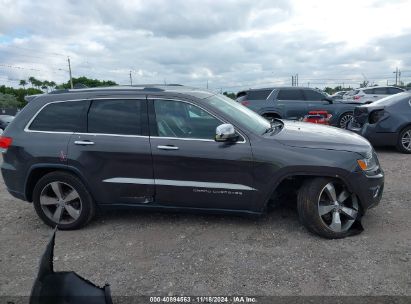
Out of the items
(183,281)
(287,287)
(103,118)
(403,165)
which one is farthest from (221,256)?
(403,165)

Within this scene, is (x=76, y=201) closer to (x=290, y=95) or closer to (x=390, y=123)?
(x=390, y=123)

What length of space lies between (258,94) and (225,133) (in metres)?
7.99

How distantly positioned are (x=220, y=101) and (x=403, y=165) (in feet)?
14.2

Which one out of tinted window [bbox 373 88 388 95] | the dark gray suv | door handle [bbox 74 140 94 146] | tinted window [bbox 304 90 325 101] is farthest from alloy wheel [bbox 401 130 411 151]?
tinted window [bbox 373 88 388 95]

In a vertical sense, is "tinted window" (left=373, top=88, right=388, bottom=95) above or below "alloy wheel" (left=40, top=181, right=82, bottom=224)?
above

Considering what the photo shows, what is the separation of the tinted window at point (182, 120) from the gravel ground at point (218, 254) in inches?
45.5

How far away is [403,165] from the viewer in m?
6.66

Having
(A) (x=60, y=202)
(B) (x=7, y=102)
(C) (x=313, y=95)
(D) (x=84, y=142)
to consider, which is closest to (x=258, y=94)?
(C) (x=313, y=95)

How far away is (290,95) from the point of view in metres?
11.3

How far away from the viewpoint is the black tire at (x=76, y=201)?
4156 mm

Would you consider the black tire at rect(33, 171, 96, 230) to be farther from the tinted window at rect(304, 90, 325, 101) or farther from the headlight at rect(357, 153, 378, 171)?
the tinted window at rect(304, 90, 325, 101)

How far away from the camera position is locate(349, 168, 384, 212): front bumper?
3631mm

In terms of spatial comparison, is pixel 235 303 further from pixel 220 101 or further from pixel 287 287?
pixel 220 101

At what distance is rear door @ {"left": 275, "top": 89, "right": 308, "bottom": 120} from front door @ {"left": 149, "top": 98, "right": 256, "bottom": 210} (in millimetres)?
7539
